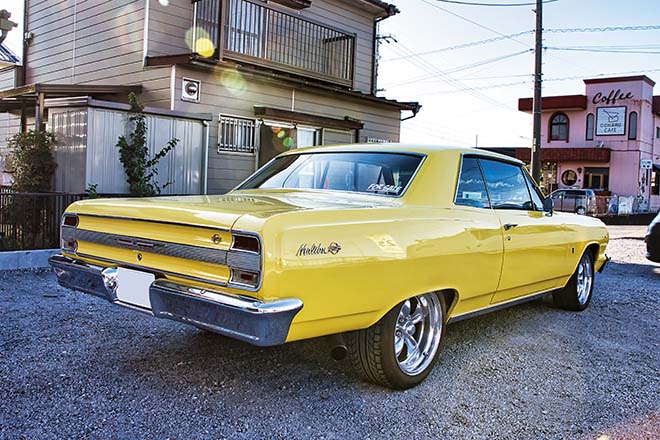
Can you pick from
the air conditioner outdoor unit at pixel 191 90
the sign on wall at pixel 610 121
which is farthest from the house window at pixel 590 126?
the air conditioner outdoor unit at pixel 191 90

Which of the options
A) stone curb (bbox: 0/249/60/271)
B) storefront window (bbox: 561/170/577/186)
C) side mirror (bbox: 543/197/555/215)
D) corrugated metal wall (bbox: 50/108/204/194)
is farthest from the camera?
storefront window (bbox: 561/170/577/186)

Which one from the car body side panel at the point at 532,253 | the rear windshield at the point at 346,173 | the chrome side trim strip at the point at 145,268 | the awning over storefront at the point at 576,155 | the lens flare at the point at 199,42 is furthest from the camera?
the awning over storefront at the point at 576,155

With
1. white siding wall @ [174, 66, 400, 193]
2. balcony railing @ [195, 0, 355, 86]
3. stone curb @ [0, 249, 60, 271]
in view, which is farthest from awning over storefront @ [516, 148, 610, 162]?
stone curb @ [0, 249, 60, 271]

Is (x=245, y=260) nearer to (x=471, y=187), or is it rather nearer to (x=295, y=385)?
(x=295, y=385)

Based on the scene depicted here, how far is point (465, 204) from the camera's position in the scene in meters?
3.96

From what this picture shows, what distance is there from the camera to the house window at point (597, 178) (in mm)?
32188

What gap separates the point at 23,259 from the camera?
6957 millimetres

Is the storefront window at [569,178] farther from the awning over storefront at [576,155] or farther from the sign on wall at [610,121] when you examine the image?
the sign on wall at [610,121]

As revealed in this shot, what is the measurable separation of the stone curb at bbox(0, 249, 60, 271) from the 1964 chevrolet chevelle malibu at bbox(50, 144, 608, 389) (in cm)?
370

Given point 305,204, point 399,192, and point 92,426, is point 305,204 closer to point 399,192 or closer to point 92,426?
point 399,192

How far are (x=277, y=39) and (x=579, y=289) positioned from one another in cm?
811

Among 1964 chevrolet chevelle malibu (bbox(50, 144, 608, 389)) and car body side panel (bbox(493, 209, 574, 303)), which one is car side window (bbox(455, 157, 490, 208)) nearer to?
1964 chevrolet chevelle malibu (bbox(50, 144, 608, 389))

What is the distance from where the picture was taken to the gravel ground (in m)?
2.92

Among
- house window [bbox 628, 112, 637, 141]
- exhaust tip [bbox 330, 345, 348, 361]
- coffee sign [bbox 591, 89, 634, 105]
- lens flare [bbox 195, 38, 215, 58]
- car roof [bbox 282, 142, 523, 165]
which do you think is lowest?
exhaust tip [bbox 330, 345, 348, 361]
